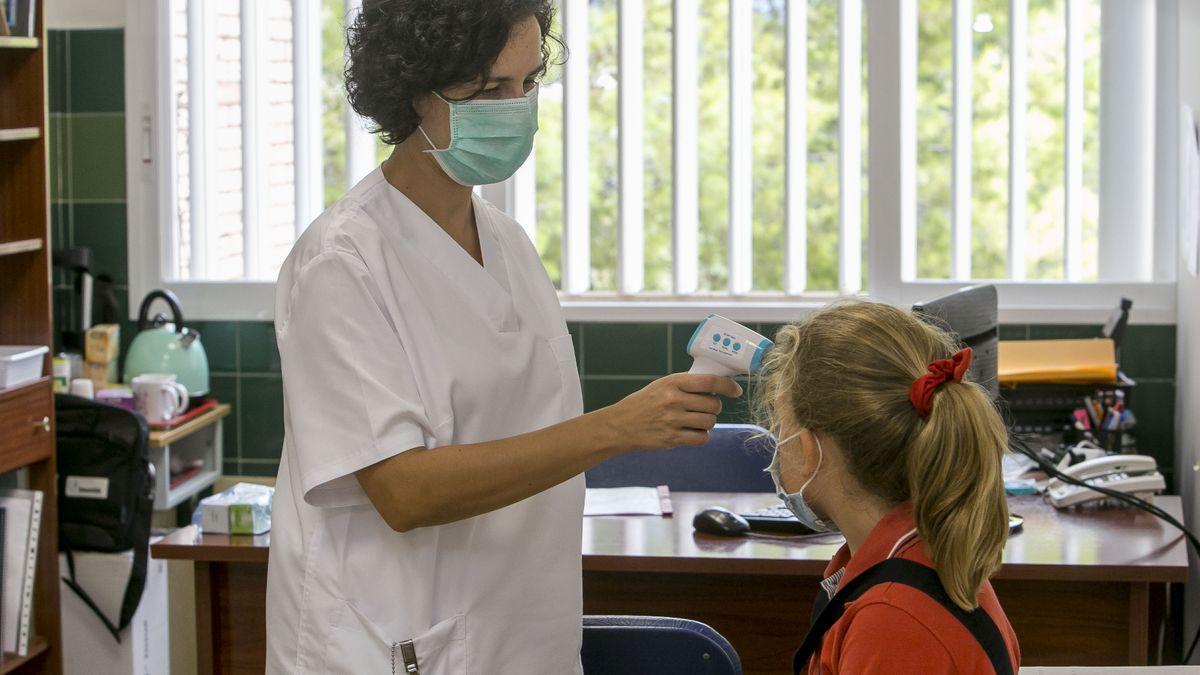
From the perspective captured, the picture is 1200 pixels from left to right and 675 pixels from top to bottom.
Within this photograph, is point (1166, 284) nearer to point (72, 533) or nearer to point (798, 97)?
point (798, 97)

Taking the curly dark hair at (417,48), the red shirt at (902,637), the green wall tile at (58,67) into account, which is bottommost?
the red shirt at (902,637)

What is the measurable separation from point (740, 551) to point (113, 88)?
2.51m

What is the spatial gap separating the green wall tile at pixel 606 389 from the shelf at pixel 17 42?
5.43ft

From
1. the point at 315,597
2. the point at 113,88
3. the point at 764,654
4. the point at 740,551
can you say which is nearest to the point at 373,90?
the point at 315,597

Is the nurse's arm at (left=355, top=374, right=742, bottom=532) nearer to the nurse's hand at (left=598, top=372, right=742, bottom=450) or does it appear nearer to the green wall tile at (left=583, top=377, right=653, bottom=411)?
the nurse's hand at (left=598, top=372, right=742, bottom=450)

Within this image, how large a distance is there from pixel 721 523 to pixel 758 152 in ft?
5.21

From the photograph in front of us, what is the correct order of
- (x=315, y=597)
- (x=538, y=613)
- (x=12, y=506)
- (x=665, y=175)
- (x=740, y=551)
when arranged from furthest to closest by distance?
(x=665, y=175)
(x=12, y=506)
(x=740, y=551)
(x=538, y=613)
(x=315, y=597)

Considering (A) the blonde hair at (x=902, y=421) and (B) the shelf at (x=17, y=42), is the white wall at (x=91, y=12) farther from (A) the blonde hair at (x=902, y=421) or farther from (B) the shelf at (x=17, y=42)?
(A) the blonde hair at (x=902, y=421)

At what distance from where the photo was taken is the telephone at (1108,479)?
2.53 m

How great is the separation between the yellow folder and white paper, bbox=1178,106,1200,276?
11.1 inches

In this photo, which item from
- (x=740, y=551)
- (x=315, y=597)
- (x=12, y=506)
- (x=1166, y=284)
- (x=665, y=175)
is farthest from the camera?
(x=665, y=175)

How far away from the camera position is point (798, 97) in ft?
11.8

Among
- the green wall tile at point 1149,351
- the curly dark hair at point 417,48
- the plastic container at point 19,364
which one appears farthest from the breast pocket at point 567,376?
the green wall tile at point 1149,351

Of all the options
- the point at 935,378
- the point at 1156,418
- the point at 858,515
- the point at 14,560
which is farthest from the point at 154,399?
the point at 1156,418
